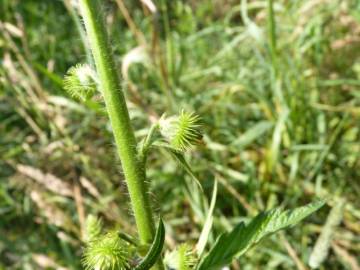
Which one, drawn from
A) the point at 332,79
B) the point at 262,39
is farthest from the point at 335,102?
the point at 262,39

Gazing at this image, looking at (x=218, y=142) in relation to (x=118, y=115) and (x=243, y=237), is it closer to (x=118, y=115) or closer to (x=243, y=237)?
(x=243, y=237)

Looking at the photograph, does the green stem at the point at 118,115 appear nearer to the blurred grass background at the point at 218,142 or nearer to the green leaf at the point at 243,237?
the green leaf at the point at 243,237

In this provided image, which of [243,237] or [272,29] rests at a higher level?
[272,29]

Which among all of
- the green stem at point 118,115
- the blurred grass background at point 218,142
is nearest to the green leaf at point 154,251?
the green stem at point 118,115

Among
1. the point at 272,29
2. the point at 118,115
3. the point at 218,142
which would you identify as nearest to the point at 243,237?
the point at 118,115

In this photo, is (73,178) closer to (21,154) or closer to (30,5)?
(21,154)

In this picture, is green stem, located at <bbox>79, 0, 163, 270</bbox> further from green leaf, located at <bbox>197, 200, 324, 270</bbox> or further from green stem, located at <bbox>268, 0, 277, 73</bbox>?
green stem, located at <bbox>268, 0, 277, 73</bbox>
